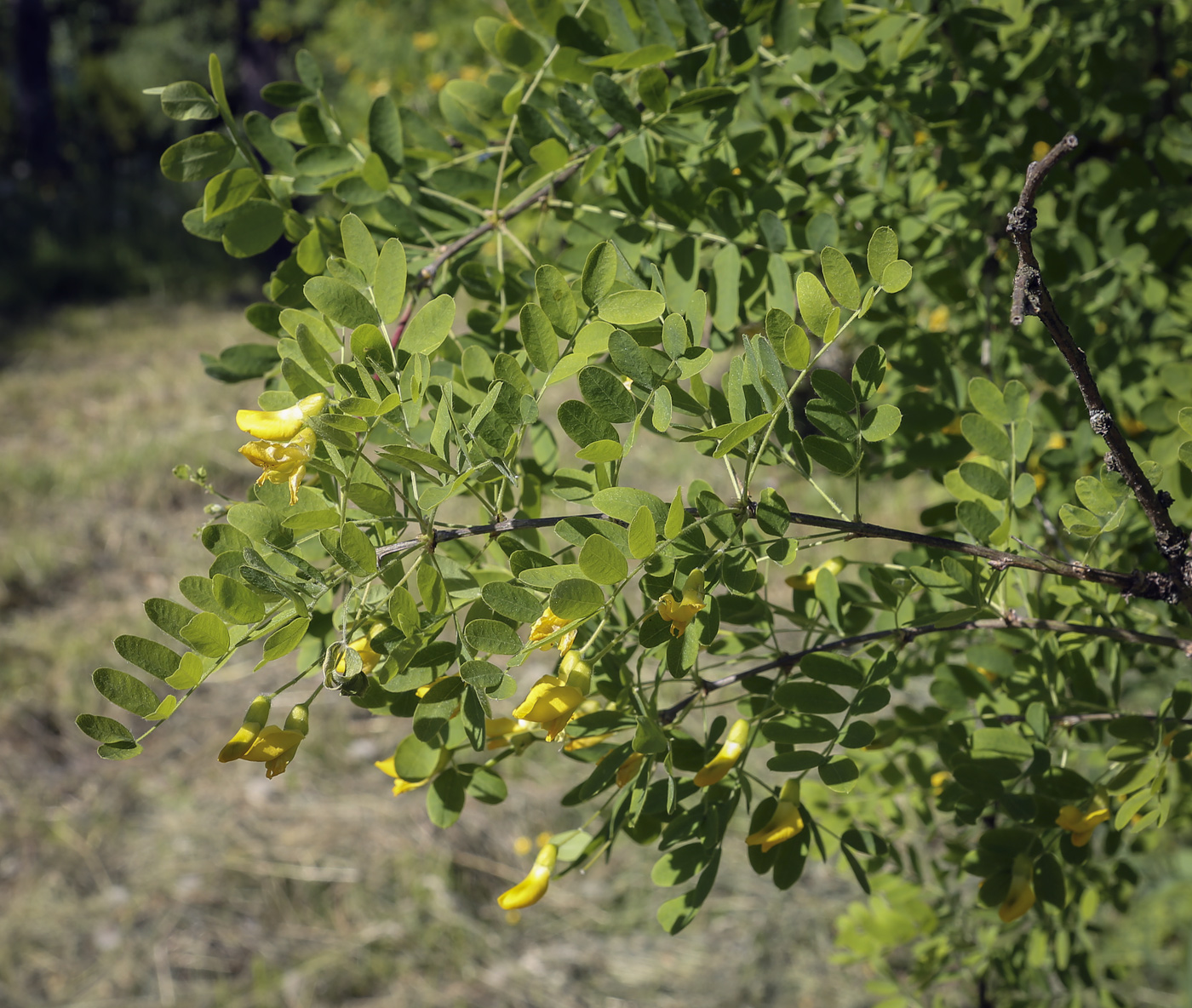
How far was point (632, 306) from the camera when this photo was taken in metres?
0.51

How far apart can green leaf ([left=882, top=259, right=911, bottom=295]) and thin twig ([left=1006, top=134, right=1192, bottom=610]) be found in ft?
0.16

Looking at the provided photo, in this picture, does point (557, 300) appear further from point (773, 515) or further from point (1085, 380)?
point (1085, 380)

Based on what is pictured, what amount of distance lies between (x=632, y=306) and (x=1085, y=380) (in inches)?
8.9

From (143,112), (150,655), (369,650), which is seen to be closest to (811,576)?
(369,650)

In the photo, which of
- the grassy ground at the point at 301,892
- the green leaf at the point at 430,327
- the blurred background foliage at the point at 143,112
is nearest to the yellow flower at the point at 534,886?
the green leaf at the point at 430,327

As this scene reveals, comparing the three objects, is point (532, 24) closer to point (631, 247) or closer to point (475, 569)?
point (631, 247)

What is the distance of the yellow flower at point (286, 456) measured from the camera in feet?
1.50

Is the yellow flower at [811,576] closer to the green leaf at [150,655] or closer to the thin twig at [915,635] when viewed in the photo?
the thin twig at [915,635]

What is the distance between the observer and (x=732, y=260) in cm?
70

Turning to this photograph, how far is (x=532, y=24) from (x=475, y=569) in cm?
43

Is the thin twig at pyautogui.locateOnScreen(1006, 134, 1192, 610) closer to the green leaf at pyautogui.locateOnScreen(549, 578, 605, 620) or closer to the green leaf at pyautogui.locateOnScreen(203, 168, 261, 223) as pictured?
the green leaf at pyautogui.locateOnScreen(549, 578, 605, 620)

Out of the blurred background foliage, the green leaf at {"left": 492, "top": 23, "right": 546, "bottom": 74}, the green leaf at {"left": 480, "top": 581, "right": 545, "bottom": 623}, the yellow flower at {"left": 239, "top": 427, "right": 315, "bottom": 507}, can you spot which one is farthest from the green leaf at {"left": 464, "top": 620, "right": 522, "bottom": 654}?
the blurred background foliage

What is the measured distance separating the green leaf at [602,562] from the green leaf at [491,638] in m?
0.05

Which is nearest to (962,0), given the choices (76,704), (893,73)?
(893,73)
